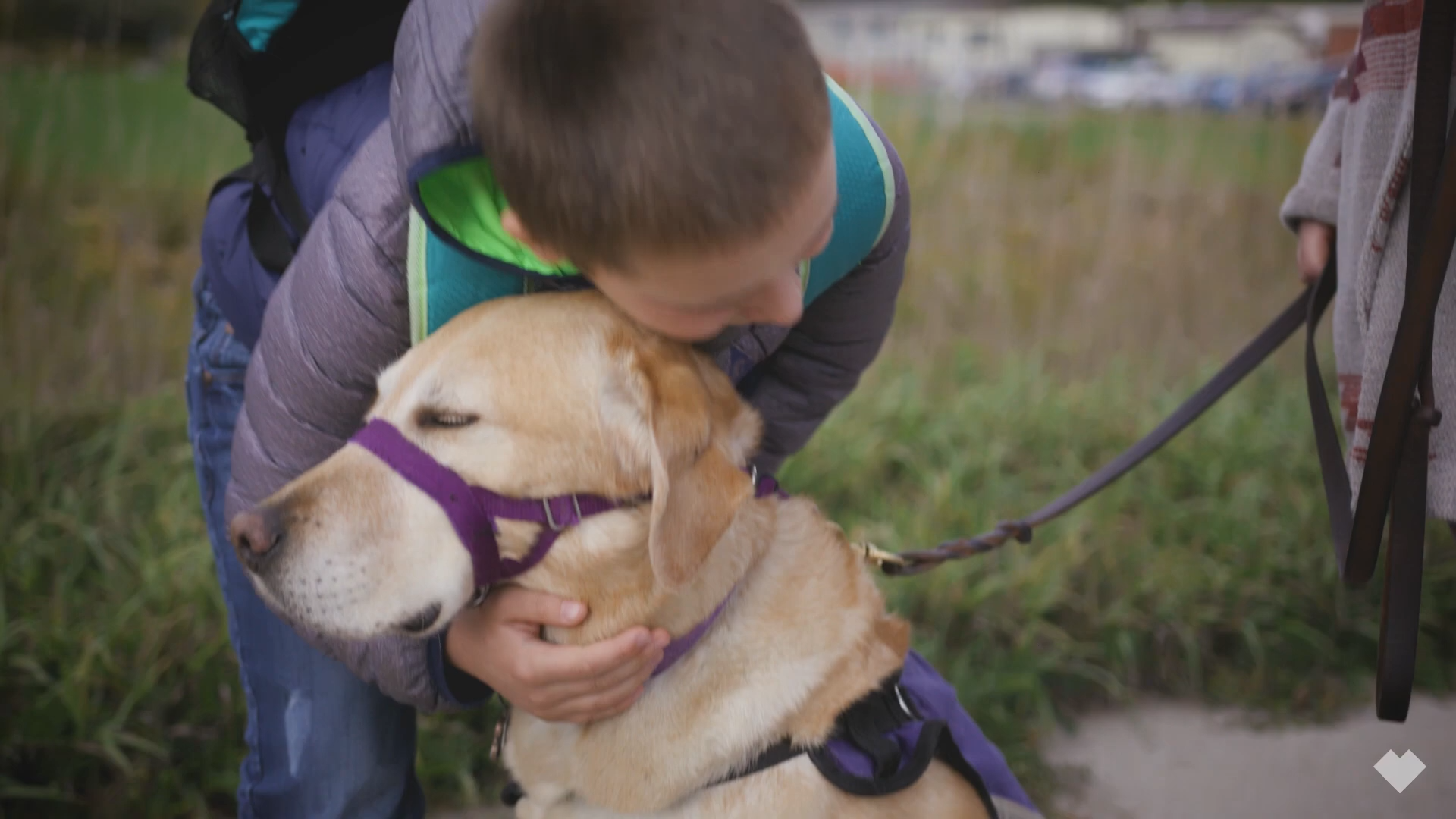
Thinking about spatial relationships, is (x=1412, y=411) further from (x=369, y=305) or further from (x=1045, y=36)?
(x=1045, y=36)

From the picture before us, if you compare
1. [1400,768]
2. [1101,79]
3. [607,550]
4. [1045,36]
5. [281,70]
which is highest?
[281,70]

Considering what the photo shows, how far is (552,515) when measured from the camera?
1459mm

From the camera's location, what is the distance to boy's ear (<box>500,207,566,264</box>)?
130 centimetres

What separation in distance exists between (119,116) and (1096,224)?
190 inches

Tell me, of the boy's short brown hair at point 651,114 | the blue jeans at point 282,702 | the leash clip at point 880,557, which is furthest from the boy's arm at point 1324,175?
the blue jeans at point 282,702

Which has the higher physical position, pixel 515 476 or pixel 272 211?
pixel 272 211

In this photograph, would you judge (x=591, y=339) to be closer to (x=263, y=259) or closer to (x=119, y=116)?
(x=263, y=259)

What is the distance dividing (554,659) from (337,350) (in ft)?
1.85

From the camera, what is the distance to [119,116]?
4.12 metres

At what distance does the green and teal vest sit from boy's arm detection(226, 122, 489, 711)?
45 mm

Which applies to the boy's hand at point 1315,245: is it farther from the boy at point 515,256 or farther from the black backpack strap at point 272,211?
the black backpack strap at point 272,211

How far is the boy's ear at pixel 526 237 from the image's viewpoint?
130 centimetres

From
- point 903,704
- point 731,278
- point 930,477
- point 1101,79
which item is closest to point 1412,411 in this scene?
point 903,704

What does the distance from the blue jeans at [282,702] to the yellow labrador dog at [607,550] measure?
0.41 meters
